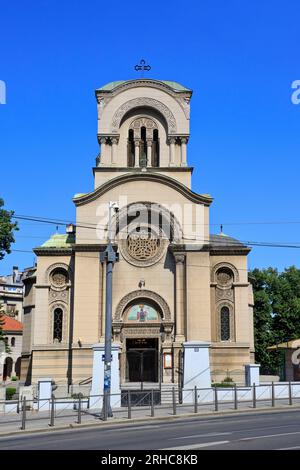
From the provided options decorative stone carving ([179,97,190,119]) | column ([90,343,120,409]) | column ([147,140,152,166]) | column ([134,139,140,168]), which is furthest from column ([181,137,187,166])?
column ([90,343,120,409])

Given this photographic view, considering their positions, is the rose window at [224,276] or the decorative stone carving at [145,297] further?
the rose window at [224,276]

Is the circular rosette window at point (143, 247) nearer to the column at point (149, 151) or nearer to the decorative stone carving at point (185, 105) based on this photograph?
the column at point (149, 151)

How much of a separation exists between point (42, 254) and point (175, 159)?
11503 mm

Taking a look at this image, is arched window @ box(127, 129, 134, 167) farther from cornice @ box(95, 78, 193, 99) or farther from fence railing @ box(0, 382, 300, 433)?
fence railing @ box(0, 382, 300, 433)

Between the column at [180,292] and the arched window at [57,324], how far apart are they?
7.66 meters

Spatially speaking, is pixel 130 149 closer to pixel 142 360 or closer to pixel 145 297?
pixel 145 297

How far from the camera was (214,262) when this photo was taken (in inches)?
1505

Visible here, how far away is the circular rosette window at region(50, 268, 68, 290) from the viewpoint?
38062mm

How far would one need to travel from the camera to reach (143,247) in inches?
1478

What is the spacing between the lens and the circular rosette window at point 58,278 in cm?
3806

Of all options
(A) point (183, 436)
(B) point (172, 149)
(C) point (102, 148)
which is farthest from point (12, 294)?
(A) point (183, 436)

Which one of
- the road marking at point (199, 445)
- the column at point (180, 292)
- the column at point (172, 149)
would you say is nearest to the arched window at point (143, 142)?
the column at point (172, 149)

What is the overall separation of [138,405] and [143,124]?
22299mm
